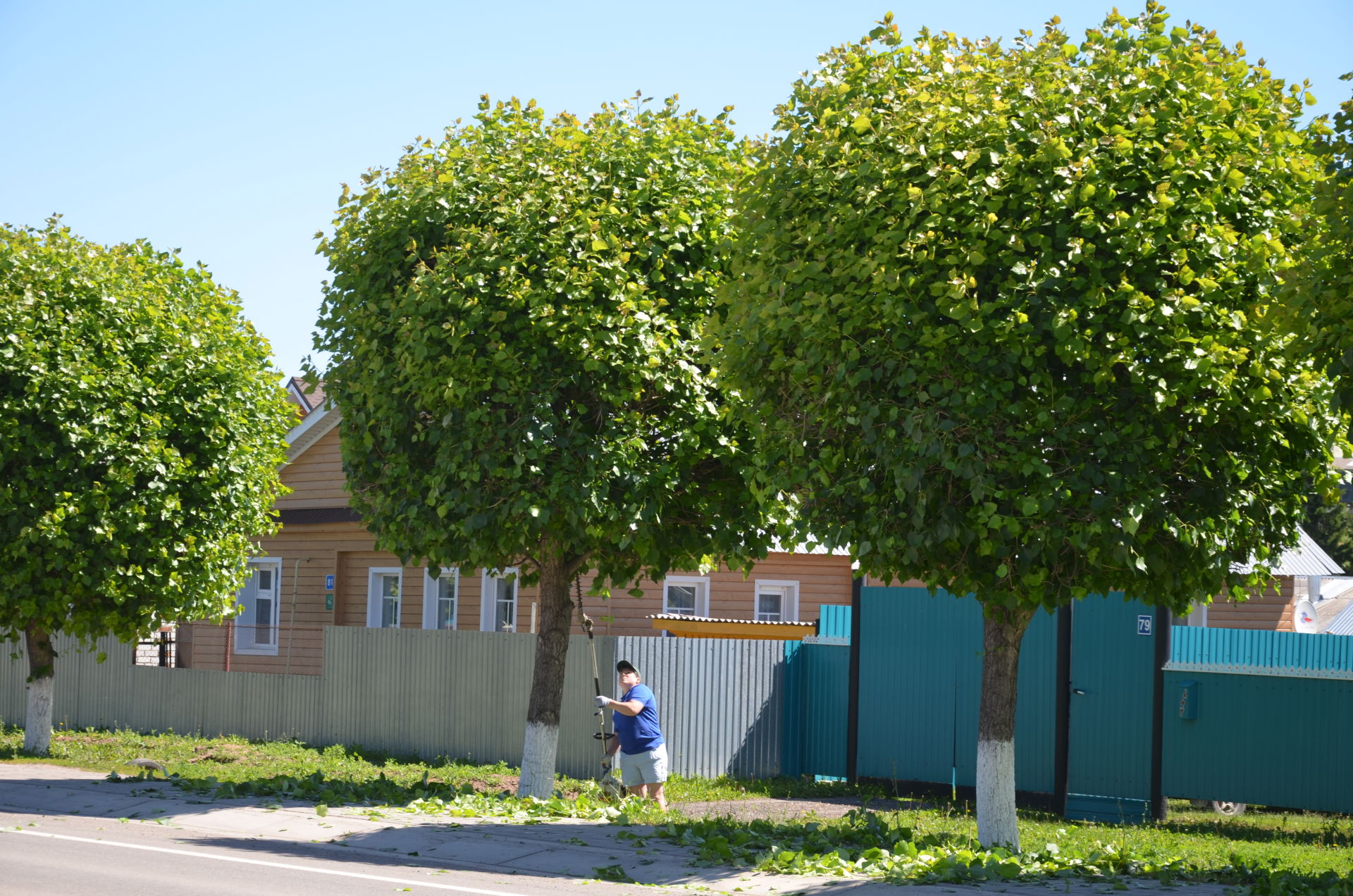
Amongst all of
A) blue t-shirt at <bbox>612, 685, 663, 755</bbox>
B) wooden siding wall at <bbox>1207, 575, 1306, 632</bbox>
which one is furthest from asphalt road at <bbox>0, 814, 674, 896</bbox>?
wooden siding wall at <bbox>1207, 575, 1306, 632</bbox>

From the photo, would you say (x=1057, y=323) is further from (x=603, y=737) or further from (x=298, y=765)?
(x=298, y=765)

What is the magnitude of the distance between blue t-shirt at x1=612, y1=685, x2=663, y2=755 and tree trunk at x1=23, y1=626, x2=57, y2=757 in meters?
8.40

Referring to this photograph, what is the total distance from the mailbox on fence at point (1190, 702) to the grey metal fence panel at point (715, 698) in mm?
4963

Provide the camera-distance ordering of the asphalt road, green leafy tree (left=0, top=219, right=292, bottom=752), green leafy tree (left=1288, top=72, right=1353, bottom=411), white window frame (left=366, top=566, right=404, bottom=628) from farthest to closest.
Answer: white window frame (left=366, top=566, right=404, bottom=628) → green leafy tree (left=0, top=219, right=292, bottom=752) → the asphalt road → green leafy tree (left=1288, top=72, right=1353, bottom=411)

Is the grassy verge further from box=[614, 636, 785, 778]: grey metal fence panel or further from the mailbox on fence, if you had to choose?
the mailbox on fence

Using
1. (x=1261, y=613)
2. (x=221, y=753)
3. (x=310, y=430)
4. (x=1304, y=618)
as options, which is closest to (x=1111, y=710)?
(x=221, y=753)

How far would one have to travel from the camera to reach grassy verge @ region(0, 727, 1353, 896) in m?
9.54

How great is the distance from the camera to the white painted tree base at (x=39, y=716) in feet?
57.5

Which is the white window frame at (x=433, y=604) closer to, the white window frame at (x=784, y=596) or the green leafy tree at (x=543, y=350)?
the white window frame at (x=784, y=596)

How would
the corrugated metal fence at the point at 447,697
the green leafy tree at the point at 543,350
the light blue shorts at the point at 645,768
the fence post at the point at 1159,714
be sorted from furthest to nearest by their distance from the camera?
1. the corrugated metal fence at the point at 447,697
2. the fence post at the point at 1159,714
3. the light blue shorts at the point at 645,768
4. the green leafy tree at the point at 543,350

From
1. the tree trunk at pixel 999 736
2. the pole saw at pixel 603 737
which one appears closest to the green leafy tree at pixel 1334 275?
the tree trunk at pixel 999 736

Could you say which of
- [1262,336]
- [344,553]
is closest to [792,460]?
[1262,336]

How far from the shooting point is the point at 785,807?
14.5 metres

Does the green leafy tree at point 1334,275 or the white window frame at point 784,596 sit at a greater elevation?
the green leafy tree at point 1334,275
